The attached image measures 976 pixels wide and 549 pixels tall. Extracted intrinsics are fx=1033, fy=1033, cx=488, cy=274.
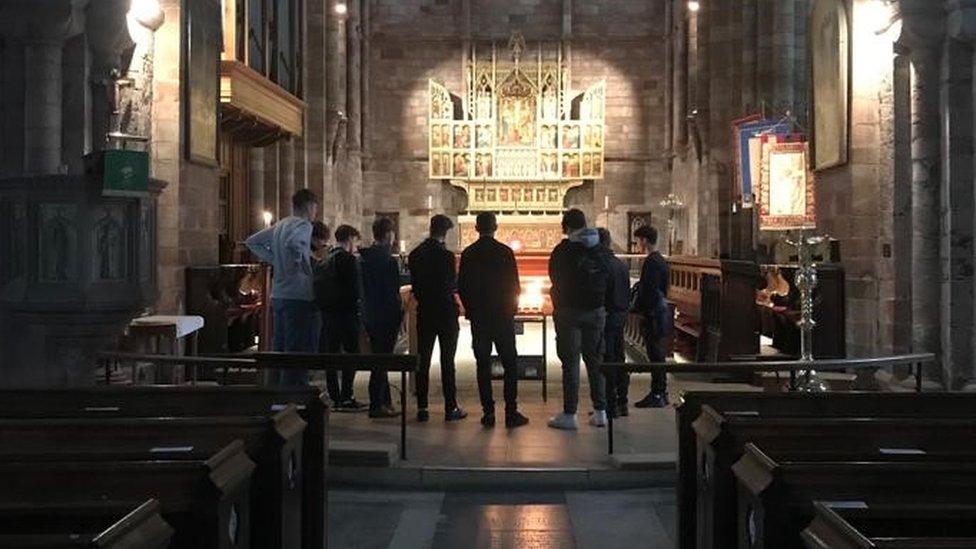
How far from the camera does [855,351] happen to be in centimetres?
1038

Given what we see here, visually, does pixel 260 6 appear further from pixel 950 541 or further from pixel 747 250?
pixel 950 541

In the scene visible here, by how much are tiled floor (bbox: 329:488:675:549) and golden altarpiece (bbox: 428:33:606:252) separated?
17.3 metres

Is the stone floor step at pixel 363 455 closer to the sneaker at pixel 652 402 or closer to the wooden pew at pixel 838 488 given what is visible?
the sneaker at pixel 652 402

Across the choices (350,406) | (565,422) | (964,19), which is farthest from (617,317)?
(964,19)

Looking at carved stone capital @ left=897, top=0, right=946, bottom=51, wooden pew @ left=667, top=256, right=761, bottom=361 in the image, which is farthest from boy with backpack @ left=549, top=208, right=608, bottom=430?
carved stone capital @ left=897, top=0, right=946, bottom=51

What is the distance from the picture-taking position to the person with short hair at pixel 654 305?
343 inches

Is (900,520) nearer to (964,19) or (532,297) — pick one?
(964,19)

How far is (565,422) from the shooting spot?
7.70 meters

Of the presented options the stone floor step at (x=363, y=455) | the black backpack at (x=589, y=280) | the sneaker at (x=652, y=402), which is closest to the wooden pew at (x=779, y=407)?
the stone floor step at (x=363, y=455)

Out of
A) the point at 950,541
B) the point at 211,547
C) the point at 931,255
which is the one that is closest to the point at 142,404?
the point at 211,547

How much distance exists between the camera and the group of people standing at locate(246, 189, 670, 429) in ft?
25.0

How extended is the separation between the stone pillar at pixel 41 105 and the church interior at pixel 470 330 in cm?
2

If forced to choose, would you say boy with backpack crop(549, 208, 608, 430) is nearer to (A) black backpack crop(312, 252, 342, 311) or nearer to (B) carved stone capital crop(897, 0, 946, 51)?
(A) black backpack crop(312, 252, 342, 311)

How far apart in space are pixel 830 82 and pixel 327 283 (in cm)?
606
